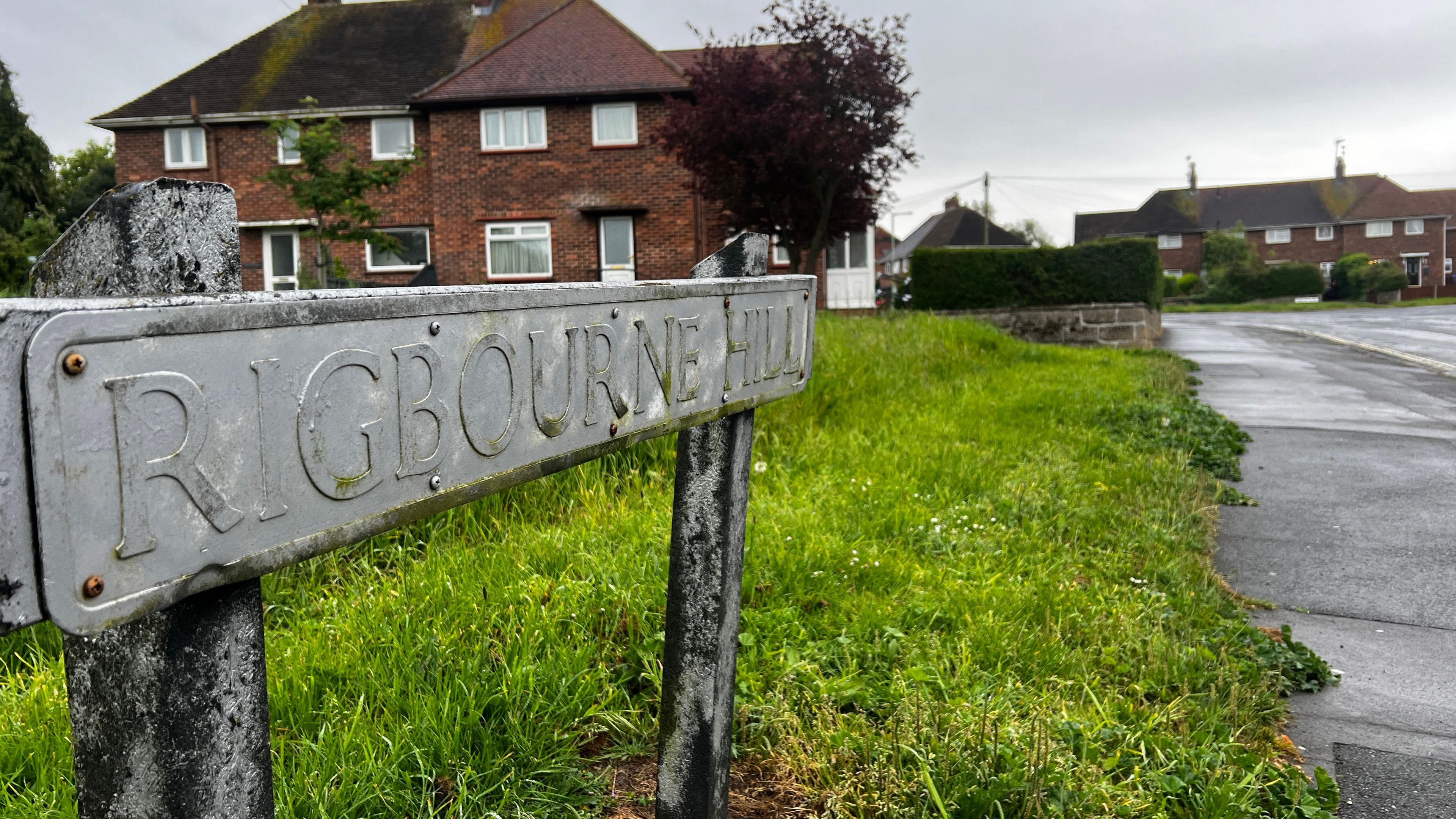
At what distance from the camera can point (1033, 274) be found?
67.2 ft

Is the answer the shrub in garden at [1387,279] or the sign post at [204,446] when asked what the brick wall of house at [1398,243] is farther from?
the sign post at [204,446]

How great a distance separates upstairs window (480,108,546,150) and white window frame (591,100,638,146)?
1168 millimetres

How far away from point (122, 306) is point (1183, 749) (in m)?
2.72

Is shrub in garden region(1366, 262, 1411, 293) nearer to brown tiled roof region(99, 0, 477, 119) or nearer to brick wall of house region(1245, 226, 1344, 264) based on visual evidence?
brick wall of house region(1245, 226, 1344, 264)

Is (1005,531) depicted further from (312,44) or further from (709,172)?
(312,44)

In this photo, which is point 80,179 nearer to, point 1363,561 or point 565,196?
point 565,196

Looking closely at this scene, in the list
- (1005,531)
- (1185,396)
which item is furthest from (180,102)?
(1005,531)

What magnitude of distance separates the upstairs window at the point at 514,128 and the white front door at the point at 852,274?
772 cm

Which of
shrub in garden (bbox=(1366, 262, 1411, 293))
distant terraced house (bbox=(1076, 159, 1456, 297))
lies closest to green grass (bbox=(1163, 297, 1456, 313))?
shrub in garden (bbox=(1366, 262, 1411, 293))

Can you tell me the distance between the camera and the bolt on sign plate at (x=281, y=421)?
0.77 meters

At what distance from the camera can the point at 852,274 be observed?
2598 centimetres

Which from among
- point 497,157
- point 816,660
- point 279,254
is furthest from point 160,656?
point 279,254

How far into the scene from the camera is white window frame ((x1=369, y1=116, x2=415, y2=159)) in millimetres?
26109

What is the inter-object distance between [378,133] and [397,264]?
11.6 ft
